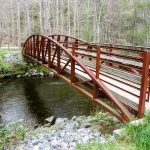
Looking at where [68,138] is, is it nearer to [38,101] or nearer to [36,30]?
[38,101]

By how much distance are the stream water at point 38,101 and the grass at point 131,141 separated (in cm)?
640

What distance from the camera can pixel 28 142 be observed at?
7035 millimetres

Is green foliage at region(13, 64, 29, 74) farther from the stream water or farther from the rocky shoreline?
the rocky shoreline

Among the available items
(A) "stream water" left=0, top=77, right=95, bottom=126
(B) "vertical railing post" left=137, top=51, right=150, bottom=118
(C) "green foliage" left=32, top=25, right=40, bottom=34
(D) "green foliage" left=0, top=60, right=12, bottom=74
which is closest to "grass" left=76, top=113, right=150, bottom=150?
(B) "vertical railing post" left=137, top=51, right=150, bottom=118

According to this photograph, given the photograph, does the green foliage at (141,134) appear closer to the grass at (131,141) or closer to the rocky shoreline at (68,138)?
the grass at (131,141)

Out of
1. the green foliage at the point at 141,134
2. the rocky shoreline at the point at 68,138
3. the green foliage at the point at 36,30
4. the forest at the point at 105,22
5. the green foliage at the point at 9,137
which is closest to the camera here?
the green foliage at the point at 141,134

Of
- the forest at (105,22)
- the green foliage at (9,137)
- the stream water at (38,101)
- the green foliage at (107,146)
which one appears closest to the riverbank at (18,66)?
the stream water at (38,101)

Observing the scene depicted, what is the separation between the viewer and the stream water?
12094 mm

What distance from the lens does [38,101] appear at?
14602 millimetres

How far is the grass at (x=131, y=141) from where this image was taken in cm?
474

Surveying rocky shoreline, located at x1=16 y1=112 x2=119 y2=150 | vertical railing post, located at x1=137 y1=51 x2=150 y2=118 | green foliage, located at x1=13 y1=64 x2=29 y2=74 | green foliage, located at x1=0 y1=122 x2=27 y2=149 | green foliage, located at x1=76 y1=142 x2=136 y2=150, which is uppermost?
vertical railing post, located at x1=137 y1=51 x2=150 y2=118

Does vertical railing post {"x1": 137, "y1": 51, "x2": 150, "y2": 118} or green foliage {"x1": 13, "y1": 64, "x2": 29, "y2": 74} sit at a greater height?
vertical railing post {"x1": 137, "y1": 51, "x2": 150, "y2": 118}

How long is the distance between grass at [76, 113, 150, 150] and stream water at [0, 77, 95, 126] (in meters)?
6.40

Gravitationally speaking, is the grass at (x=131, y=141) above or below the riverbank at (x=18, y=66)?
above
